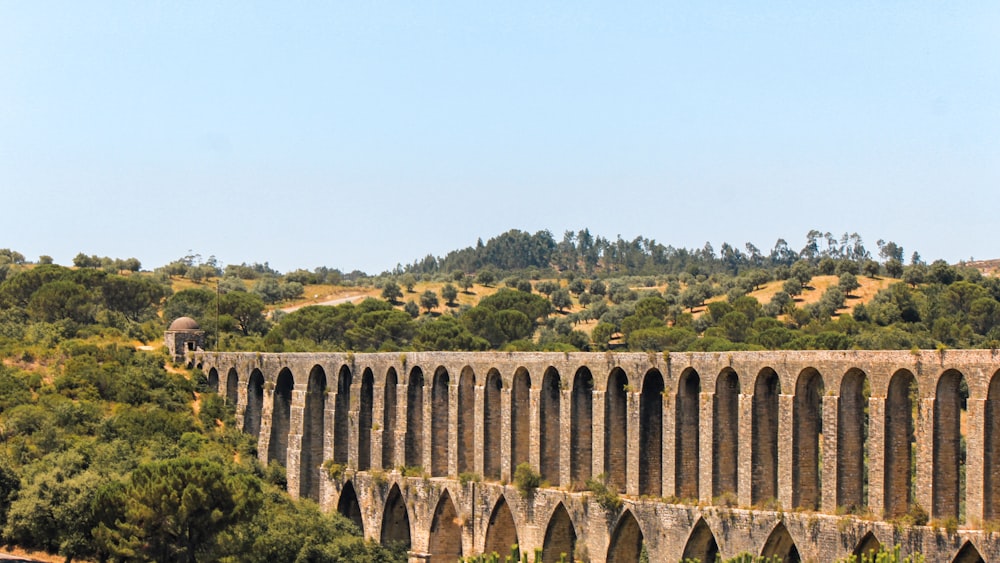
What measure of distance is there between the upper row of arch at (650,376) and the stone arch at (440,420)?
0.14 meters

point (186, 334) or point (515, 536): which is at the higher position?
point (186, 334)

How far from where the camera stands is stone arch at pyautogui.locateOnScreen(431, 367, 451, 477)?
225 ft

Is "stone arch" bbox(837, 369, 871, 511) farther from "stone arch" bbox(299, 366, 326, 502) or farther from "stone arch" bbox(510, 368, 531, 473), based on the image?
"stone arch" bbox(299, 366, 326, 502)

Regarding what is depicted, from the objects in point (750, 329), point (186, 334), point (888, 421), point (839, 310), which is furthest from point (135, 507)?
point (839, 310)

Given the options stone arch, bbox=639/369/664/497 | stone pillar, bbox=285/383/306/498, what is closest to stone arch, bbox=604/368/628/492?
stone arch, bbox=639/369/664/497

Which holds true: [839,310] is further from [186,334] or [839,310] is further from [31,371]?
[31,371]

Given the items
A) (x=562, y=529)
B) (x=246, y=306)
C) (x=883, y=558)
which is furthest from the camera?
(x=246, y=306)

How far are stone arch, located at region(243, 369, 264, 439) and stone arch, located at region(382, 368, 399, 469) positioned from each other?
42.5 ft

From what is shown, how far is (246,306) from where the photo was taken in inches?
4626

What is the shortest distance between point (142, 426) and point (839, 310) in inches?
2474

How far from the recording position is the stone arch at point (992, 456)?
45.3m

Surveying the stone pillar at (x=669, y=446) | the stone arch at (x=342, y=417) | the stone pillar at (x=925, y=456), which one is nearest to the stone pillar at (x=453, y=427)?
the stone arch at (x=342, y=417)

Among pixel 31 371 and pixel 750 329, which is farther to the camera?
pixel 750 329

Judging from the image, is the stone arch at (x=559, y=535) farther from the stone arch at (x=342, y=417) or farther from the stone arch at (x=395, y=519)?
the stone arch at (x=342, y=417)
